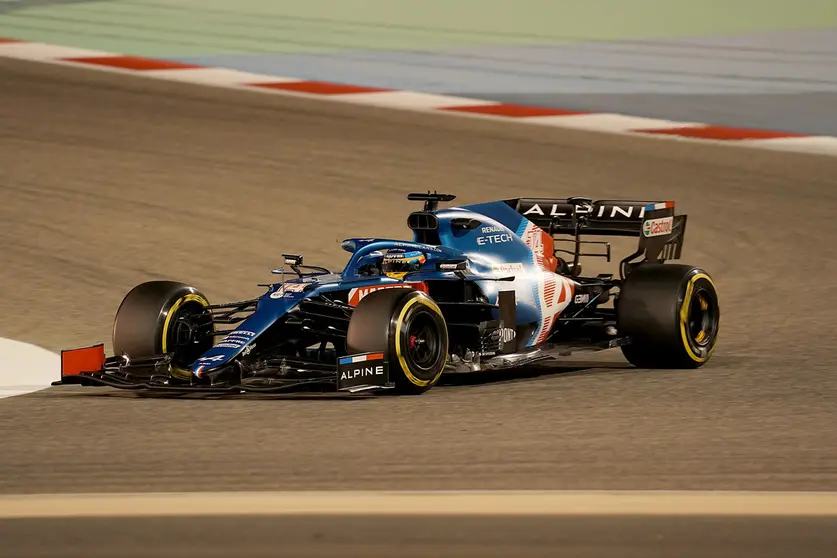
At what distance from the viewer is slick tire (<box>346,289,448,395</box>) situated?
8.99 meters

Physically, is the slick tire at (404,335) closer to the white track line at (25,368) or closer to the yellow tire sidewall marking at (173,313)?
the yellow tire sidewall marking at (173,313)

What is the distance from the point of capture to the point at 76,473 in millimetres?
7199

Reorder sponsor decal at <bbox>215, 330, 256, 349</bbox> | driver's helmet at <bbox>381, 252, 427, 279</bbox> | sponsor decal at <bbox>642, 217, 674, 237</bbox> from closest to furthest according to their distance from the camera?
sponsor decal at <bbox>215, 330, 256, 349</bbox>
driver's helmet at <bbox>381, 252, 427, 279</bbox>
sponsor decal at <bbox>642, 217, 674, 237</bbox>

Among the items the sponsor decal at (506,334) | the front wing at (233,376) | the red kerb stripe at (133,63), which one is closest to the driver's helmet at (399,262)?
the sponsor decal at (506,334)

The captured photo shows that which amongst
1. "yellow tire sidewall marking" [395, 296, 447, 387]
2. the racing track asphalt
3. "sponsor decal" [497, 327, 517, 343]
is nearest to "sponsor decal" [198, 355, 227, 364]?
the racing track asphalt

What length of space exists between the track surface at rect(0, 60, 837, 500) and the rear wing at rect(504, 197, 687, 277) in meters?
0.82

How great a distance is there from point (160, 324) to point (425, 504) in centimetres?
371

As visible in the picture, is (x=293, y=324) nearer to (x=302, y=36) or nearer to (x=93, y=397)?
(x=93, y=397)

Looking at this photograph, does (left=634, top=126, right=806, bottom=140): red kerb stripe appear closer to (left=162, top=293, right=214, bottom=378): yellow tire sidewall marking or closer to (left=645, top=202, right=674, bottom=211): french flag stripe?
(left=645, top=202, right=674, bottom=211): french flag stripe

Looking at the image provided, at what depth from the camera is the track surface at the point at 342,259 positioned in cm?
732

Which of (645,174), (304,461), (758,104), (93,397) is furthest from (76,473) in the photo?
(758,104)

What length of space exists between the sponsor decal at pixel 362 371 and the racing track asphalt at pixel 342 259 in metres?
0.14

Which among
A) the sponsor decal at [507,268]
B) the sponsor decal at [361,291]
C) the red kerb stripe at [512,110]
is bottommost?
the sponsor decal at [361,291]

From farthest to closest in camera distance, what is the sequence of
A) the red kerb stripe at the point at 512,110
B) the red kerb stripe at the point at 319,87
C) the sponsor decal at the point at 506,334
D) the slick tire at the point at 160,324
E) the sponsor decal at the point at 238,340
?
the red kerb stripe at the point at 319,87
the red kerb stripe at the point at 512,110
the sponsor decal at the point at 506,334
the slick tire at the point at 160,324
the sponsor decal at the point at 238,340
